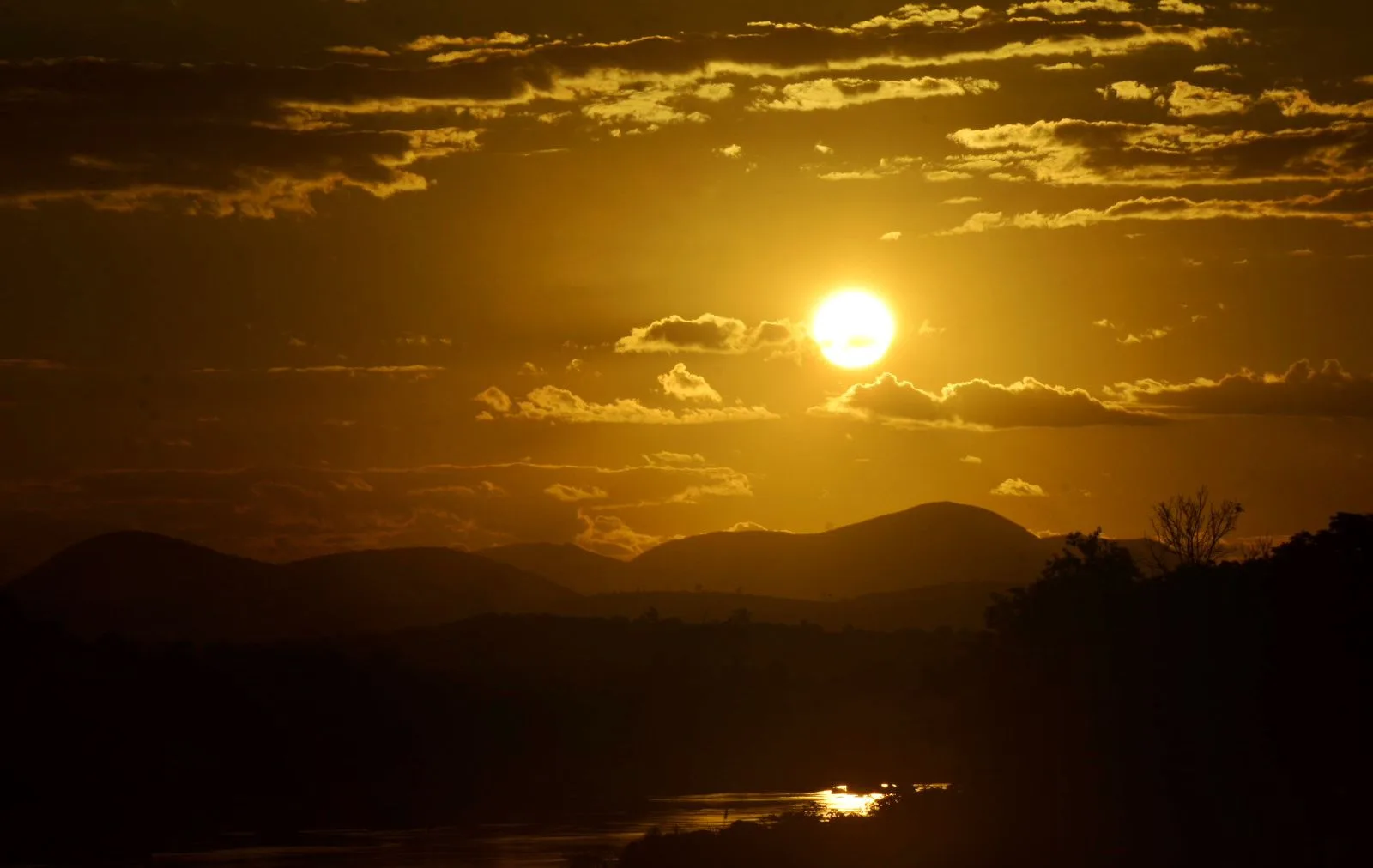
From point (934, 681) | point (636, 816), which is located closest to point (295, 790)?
point (636, 816)

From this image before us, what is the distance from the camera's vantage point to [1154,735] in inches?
3391

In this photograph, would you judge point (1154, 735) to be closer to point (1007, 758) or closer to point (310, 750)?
point (1007, 758)

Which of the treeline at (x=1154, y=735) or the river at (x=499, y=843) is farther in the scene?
the river at (x=499, y=843)

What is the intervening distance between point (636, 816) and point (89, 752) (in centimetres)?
5464

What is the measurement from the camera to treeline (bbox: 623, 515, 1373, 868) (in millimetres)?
76062

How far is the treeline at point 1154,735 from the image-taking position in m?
76.1

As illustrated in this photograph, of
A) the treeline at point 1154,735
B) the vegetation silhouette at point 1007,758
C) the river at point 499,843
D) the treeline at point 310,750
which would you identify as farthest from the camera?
the treeline at point 310,750

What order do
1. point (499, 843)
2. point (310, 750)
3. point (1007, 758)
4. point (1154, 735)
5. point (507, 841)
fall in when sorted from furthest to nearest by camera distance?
point (310, 750) < point (507, 841) < point (499, 843) < point (1007, 758) < point (1154, 735)

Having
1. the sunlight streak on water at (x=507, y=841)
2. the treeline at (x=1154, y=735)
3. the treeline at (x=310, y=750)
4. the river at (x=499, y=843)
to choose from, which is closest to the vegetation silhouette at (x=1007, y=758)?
the treeline at (x=1154, y=735)

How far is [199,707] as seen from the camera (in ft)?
559

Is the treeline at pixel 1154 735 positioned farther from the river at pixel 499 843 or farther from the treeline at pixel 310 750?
the river at pixel 499 843

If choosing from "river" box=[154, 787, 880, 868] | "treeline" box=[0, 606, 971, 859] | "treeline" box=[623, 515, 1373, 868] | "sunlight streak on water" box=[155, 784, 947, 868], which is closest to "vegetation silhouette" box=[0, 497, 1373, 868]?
"treeline" box=[623, 515, 1373, 868]

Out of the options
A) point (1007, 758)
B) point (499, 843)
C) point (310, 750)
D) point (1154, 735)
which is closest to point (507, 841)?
point (499, 843)

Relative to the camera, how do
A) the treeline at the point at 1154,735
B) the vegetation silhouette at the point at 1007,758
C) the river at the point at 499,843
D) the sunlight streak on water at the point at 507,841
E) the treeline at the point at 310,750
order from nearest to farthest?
the treeline at the point at 1154,735 → the vegetation silhouette at the point at 1007,758 → the river at the point at 499,843 → the sunlight streak on water at the point at 507,841 → the treeline at the point at 310,750
